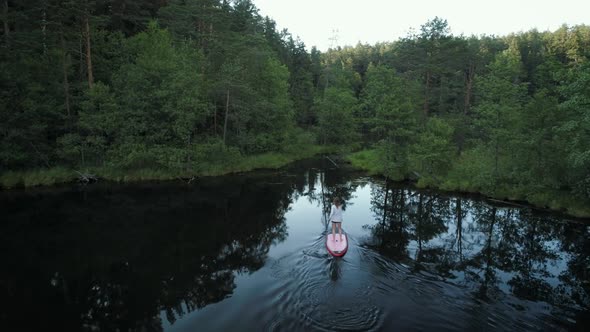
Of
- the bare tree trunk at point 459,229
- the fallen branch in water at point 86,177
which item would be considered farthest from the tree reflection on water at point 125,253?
the bare tree trunk at point 459,229

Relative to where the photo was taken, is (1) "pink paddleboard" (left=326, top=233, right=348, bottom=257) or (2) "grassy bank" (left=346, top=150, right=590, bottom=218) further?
(2) "grassy bank" (left=346, top=150, right=590, bottom=218)

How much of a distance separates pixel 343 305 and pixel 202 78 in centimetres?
2705

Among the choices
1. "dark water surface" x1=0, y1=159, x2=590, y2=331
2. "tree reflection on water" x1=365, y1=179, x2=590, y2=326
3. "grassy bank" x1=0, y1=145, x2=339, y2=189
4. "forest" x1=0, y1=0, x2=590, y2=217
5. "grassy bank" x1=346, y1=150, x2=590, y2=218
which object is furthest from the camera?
"grassy bank" x1=0, y1=145, x2=339, y2=189

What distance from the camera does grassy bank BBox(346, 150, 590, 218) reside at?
19594 mm

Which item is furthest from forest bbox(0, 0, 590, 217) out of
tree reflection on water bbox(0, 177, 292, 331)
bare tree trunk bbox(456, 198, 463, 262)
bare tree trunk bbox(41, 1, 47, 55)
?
tree reflection on water bbox(0, 177, 292, 331)

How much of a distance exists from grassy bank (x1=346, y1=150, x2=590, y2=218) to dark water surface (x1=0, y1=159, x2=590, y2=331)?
1166 mm

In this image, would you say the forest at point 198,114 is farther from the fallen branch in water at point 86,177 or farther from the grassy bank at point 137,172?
the fallen branch in water at point 86,177

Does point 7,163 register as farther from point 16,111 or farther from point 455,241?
point 455,241

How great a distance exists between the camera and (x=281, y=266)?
1249 centimetres

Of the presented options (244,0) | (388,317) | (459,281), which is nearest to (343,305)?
(388,317)

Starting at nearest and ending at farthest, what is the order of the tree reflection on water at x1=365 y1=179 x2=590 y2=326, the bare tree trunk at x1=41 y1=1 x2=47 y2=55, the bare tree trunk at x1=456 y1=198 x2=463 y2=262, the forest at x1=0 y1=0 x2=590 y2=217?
the tree reflection on water at x1=365 y1=179 x2=590 y2=326, the bare tree trunk at x1=456 y1=198 x2=463 y2=262, the forest at x1=0 y1=0 x2=590 y2=217, the bare tree trunk at x1=41 y1=1 x2=47 y2=55

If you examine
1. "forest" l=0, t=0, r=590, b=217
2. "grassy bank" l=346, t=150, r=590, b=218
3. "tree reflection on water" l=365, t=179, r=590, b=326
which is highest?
"forest" l=0, t=0, r=590, b=217

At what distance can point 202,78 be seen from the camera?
1240 inches

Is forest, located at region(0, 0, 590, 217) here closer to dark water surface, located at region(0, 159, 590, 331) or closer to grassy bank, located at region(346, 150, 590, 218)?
grassy bank, located at region(346, 150, 590, 218)
